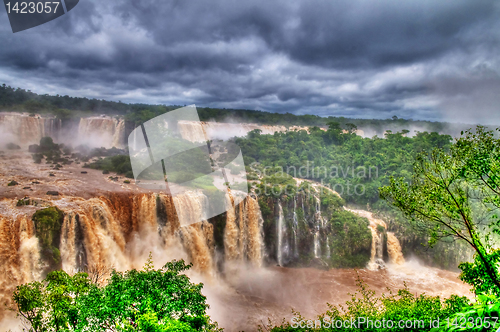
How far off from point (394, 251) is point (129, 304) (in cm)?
2296

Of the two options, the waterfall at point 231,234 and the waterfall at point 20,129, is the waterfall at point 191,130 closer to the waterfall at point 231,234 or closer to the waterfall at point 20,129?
the waterfall at point 20,129

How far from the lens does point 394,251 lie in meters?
23.7

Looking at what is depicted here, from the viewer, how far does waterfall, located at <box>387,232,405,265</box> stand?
23.5 metres

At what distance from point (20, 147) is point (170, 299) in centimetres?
3121

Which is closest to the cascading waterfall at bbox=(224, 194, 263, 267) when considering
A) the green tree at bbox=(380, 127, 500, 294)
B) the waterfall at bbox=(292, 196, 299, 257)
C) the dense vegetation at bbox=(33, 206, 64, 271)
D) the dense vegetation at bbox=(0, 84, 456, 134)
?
the waterfall at bbox=(292, 196, 299, 257)

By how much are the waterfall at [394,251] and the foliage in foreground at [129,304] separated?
20.9 meters

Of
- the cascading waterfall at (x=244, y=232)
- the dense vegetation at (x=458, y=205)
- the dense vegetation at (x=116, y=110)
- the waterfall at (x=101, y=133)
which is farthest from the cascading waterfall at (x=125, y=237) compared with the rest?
the dense vegetation at (x=116, y=110)

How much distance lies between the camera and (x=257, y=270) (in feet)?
72.0

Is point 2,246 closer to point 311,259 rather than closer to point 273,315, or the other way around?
point 273,315

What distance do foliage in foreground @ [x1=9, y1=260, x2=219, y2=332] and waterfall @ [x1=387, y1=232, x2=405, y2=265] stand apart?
20894 mm

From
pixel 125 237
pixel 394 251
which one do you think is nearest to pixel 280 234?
pixel 394 251

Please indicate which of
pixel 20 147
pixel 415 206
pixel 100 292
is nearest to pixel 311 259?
pixel 415 206

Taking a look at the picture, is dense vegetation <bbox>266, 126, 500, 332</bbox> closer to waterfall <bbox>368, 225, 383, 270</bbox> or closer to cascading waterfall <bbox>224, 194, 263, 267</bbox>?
cascading waterfall <bbox>224, 194, 263, 267</bbox>

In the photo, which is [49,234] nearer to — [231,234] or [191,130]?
[231,234]
